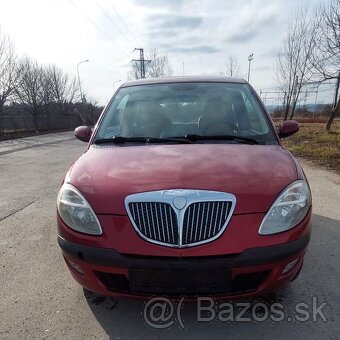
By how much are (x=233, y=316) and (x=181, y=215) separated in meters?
0.93

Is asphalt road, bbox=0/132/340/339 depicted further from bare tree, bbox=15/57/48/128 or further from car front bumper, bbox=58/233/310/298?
bare tree, bbox=15/57/48/128

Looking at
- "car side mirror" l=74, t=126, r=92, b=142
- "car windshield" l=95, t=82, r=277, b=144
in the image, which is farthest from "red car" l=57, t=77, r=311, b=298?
"car side mirror" l=74, t=126, r=92, b=142

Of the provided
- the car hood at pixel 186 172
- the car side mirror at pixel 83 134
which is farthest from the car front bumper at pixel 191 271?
the car side mirror at pixel 83 134

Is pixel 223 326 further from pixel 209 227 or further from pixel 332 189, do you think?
pixel 332 189

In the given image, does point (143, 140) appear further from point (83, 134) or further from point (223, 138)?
point (83, 134)

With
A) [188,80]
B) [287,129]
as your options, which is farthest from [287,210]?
[188,80]

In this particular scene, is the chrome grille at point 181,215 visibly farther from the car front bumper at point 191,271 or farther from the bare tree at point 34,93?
the bare tree at point 34,93

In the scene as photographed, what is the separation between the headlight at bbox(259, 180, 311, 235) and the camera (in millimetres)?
2215

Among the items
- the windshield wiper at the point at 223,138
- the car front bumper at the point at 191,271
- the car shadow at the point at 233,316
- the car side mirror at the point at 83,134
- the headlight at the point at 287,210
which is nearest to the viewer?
the car front bumper at the point at 191,271

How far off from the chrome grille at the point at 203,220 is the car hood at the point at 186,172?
0.11m

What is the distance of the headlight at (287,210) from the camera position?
87.2 inches

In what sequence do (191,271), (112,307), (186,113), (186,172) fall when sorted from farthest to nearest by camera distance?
(186,113)
(112,307)
(186,172)
(191,271)

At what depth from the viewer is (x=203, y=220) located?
2174mm

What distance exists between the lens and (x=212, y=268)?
→ 2.10 meters
